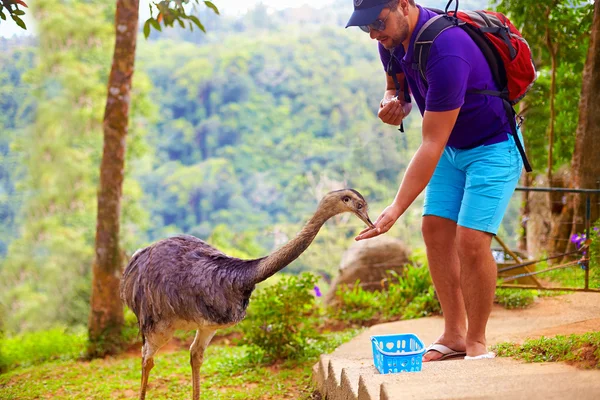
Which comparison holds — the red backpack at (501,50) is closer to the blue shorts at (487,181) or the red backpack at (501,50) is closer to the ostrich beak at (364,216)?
the blue shorts at (487,181)

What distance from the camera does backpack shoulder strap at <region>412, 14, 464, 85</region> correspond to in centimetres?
298

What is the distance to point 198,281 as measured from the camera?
140 inches

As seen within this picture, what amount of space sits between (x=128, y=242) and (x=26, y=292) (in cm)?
232

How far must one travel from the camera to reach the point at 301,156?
866 inches

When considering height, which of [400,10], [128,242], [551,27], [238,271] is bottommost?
[128,242]

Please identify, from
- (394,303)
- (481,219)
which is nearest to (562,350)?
(481,219)

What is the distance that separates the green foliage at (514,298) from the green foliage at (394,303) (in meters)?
0.56

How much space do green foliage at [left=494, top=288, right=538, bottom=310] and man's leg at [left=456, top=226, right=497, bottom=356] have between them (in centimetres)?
242

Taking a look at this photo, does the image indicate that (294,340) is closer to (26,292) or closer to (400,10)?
(400,10)

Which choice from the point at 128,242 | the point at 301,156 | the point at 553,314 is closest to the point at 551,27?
the point at 553,314

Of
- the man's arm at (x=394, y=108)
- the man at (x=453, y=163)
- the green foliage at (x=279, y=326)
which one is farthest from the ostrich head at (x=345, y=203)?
the green foliage at (x=279, y=326)

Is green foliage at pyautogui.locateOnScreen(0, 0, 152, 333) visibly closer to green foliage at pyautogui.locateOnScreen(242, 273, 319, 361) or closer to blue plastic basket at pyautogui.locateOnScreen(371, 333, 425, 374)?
green foliage at pyautogui.locateOnScreen(242, 273, 319, 361)

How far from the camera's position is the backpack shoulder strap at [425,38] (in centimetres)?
298

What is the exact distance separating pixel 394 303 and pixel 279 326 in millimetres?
1617
